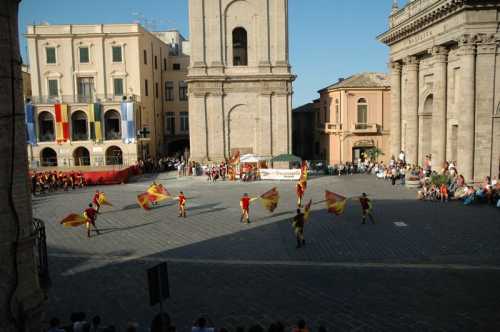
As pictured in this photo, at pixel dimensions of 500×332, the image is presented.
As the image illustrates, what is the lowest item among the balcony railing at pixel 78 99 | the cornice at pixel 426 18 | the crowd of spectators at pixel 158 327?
the crowd of spectators at pixel 158 327

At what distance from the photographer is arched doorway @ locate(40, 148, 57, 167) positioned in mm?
49250

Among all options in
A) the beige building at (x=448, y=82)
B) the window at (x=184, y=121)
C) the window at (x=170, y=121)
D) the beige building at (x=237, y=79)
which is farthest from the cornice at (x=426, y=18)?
the window at (x=170, y=121)

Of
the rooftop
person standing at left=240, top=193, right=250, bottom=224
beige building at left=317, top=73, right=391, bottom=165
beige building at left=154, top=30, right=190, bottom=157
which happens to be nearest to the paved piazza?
person standing at left=240, top=193, right=250, bottom=224

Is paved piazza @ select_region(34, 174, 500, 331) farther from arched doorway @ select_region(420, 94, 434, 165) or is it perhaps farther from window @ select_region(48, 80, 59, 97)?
window @ select_region(48, 80, 59, 97)

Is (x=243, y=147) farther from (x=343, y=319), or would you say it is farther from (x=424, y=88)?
(x=343, y=319)

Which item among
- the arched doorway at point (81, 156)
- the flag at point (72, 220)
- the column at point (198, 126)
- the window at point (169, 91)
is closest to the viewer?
the flag at point (72, 220)

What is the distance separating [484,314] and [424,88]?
1063 inches

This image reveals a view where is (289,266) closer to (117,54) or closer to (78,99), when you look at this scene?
(78,99)

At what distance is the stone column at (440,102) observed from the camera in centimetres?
3309

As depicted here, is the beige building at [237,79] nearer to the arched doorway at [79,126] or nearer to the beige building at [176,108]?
the arched doorway at [79,126]

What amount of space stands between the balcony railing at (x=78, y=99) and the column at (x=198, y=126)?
9406mm

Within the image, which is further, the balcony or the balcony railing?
the balcony

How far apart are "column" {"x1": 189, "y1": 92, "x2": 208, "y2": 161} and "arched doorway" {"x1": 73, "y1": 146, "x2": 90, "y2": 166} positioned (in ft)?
42.1

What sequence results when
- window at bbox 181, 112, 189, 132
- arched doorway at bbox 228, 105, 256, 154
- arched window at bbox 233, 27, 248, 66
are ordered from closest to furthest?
arched doorway at bbox 228, 105, 256, 154
arched window at bbox 233, 27, 248, 66
window at bbox 181, 112, 189, 132
